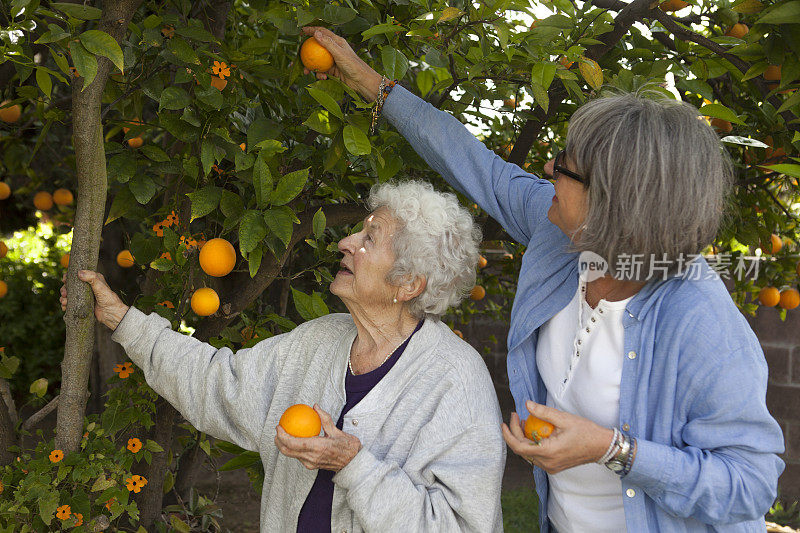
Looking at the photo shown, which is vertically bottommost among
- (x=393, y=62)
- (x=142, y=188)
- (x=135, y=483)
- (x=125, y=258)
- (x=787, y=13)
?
(x=135, y=483)

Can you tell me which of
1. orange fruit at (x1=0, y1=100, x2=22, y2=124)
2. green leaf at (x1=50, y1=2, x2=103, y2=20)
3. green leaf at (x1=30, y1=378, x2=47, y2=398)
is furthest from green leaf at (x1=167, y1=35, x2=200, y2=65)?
orange fruit at (x1=0, y1=100, x2=22, y2=124)

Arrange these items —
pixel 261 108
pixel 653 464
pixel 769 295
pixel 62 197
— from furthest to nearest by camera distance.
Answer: pixel 62 197, pixel 769 295, pixel 261 108, pixel 653 464

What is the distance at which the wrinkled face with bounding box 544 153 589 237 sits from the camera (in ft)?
4.71

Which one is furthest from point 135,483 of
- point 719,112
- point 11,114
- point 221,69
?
point 719,112

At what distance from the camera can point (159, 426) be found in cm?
233

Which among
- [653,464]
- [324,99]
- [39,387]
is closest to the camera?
[653,464]

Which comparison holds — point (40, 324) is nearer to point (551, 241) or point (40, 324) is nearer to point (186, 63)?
point (186, 63)

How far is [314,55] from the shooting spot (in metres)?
1.71

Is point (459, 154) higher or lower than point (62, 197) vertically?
higher

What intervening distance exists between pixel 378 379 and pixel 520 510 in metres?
2.68

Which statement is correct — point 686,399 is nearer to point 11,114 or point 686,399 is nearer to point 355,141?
point 355,141

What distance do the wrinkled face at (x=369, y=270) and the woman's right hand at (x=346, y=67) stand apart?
350mm

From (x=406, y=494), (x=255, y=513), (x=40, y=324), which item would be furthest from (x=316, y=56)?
(x=40, y=324)

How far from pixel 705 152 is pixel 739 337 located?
0.34 metres
